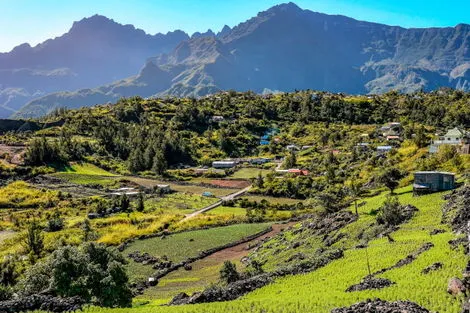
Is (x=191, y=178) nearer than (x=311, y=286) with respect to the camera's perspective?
No

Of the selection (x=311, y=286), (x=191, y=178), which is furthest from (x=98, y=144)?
(x=311, y=286)

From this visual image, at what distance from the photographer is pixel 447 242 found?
1400 inches

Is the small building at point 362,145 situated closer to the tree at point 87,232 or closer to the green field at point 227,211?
the green field at point 227,211

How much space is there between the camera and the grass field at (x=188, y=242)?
68.3m

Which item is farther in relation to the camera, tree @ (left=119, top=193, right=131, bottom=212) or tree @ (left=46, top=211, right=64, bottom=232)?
tree @ (left=119, top=193, right=131, bottom=212)

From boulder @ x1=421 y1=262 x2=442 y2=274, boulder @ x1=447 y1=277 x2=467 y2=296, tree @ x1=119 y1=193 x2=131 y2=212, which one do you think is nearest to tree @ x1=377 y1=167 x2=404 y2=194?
boulder @ x1=421 y1=262 x2=442 y2=274

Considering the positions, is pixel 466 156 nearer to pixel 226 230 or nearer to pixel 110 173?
pixel 226 230

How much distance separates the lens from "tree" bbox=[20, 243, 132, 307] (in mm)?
35219

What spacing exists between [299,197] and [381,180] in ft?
153

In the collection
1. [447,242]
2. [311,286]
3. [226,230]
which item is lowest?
[226,230]

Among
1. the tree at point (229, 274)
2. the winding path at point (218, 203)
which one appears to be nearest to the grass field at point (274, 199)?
the winding path at point (218, 203)

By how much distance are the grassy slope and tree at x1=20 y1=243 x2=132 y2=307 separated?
12.4 ft

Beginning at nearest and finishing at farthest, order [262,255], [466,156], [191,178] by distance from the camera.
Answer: [262,255] → [466,156] → [191,178]

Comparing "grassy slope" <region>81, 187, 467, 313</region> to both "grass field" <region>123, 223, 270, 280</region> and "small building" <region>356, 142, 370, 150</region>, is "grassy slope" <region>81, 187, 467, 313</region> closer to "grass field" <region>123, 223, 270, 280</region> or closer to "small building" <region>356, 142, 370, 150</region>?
"grass field" <region>123, 223, 270, 280</region>
